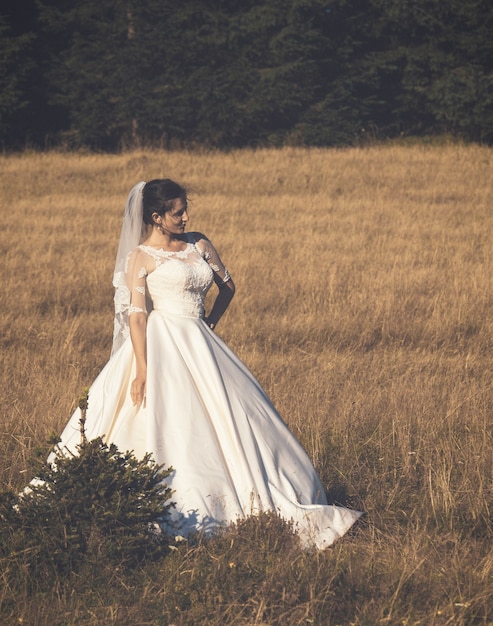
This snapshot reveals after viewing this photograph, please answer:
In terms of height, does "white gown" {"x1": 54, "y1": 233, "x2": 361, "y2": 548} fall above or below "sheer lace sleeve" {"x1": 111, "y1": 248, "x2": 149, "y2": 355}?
below

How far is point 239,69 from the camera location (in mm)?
30641

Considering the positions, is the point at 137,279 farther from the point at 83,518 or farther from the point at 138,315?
the point at 83,518

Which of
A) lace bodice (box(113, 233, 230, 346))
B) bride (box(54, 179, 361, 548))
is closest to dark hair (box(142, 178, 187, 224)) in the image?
bride (box(54, 179, 361, 548))

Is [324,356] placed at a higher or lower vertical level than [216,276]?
lower

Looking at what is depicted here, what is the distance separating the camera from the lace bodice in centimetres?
493

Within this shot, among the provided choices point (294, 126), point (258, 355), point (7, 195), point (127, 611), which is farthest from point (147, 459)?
point (294, 126)

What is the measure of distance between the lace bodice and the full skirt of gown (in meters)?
0.09

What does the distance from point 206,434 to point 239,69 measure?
90.6ft

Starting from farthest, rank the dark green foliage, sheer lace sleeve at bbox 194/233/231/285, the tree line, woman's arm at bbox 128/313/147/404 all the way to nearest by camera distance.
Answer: the tree line
sheer lace sleeve at bbox 194/233/231/285
woman's arm at bbox 128/313/147/404
the dark green foliage

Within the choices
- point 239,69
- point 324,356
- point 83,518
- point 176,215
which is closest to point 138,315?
point 176,215

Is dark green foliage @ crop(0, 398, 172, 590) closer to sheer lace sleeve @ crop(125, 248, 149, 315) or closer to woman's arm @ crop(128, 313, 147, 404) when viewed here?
woman's arm @ crop(128, 313, 147, 404)

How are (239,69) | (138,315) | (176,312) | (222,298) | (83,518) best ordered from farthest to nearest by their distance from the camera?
1. (239,69)
2. (222,298)
3. (176,312)
4. (138,315)
5. (83,518)

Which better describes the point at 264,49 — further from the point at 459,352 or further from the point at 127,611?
the point at 127,611

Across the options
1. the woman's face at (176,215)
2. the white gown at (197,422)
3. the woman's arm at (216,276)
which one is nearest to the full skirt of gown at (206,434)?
the white gown at (197,422)
